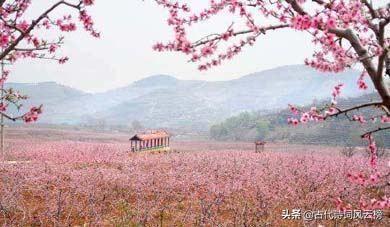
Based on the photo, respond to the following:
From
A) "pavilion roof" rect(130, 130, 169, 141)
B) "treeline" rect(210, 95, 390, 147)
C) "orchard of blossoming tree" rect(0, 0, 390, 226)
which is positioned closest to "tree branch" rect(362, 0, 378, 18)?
"orchard of blossoming tree" rect(0, 0, 390, 226)

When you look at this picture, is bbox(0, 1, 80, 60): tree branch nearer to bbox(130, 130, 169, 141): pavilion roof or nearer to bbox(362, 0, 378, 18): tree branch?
bbox(362, 0, 378, 18): tree branch

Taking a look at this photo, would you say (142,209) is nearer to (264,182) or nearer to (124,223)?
(124,223)

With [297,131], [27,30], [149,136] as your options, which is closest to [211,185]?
[27,30]

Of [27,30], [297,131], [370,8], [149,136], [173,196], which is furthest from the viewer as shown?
[297,131]

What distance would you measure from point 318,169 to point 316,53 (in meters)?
19.3

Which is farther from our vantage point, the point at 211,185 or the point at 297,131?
the point at 297,131

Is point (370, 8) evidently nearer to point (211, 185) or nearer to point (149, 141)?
point (211, 185)

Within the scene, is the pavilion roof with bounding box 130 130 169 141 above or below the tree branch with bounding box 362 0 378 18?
below

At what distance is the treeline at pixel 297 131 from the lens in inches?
3861

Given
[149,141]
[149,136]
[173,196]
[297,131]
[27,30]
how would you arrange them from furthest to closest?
1. [297,131]
2. [149,141]
3. [149,136]
4. [173,196]
5. [27,30]

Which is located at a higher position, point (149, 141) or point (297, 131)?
point (297, 131)

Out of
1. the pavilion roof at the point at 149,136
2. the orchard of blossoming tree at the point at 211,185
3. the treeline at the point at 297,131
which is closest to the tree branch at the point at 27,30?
the orchard of blossoming tree at the point at 211,185

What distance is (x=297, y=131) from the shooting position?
410 ft

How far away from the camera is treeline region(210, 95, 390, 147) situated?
9806 centimetres
